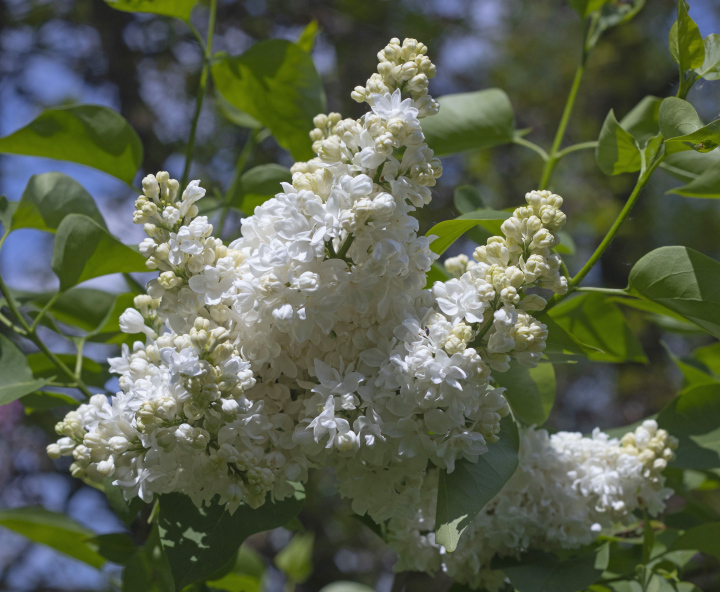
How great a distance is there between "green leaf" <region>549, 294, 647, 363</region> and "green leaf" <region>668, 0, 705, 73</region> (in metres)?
0.30

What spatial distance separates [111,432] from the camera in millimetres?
505

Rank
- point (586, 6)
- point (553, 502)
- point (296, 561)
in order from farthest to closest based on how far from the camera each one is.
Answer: point (296, 561) → point (586, 6) → point (553, 502)

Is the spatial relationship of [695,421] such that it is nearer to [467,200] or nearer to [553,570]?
[553,570]

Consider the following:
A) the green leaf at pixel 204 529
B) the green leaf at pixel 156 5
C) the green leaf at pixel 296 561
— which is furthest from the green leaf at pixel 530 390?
the green leaf at pixel 296 561

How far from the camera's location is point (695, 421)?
2.56 ft

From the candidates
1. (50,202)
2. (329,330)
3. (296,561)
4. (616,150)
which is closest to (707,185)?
(616,150)

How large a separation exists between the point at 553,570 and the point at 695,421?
28cm

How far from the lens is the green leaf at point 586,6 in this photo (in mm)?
926

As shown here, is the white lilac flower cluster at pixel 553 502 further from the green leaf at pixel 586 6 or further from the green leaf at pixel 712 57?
the green leaf at pixel 586 6

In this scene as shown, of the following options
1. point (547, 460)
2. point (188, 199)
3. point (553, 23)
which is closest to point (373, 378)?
point (188, 199)

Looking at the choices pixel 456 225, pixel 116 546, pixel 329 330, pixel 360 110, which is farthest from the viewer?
pixel 360 110

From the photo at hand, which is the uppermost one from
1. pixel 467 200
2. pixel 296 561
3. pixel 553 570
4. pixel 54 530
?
pixel 467 200

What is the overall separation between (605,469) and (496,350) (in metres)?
0.34

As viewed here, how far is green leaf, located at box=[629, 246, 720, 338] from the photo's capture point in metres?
0.57
